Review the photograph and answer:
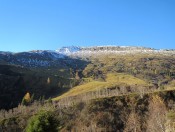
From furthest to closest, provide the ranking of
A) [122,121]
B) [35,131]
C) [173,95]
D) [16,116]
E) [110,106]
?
[173,95], [110,106], [16,116], [122,121], [35,131]

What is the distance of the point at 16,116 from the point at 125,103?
2617 inches

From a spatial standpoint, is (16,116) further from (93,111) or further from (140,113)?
(140,113)

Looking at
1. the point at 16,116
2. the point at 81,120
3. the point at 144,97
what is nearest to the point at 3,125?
the point at 16,116

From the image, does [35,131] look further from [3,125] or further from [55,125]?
[3,125]

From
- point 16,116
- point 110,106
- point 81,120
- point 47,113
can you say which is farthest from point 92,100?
point 47,113

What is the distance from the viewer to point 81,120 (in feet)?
547

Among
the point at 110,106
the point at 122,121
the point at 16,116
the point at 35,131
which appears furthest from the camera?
the point at 110,106

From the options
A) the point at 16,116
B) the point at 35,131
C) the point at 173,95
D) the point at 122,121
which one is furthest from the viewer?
the point at 173,95

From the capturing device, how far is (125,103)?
7436 inches

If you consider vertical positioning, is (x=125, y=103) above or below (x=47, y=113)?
below

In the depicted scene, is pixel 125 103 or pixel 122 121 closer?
pixel 122 121

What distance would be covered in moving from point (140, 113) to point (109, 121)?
19659 mm

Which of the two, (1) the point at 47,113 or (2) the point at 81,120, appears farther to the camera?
(2) the point at 81,120

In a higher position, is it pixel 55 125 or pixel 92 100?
pixel 55 125
